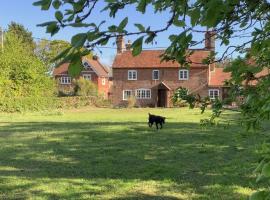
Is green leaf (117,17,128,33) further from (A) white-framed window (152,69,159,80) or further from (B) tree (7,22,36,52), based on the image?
(B) tree (7,22,36,52)

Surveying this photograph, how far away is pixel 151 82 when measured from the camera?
61781 mm

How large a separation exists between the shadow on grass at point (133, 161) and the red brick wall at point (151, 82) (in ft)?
134

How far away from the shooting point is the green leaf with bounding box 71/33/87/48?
1605 mm

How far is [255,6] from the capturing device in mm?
2875

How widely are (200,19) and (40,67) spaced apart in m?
49.7

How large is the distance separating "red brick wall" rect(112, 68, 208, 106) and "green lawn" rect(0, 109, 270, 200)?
41.7 m

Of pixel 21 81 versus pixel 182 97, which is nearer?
pixel 182 97

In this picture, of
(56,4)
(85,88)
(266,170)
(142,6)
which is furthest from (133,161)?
(85,88)

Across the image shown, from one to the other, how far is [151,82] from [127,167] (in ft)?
167

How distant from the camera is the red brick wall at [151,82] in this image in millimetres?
59531

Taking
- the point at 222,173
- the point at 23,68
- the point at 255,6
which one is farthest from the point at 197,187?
the point at 23,68

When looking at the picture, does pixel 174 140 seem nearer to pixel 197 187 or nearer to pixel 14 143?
pixel 14 143

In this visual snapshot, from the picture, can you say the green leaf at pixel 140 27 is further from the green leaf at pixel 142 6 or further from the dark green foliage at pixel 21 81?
the dark green foliage at pixel 21 81

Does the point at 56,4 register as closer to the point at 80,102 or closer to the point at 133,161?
the point at 133,161
